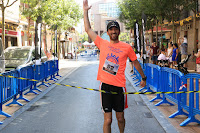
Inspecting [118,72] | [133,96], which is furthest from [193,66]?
[118,72]

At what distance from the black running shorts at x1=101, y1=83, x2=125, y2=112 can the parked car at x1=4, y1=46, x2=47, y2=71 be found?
9.25 metres

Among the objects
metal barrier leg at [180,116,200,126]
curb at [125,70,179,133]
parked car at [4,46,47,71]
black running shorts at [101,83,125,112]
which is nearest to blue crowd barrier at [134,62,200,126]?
metal barrier leg at [180,116,200,126]

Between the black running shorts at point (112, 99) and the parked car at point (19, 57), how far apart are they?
30.4 feet

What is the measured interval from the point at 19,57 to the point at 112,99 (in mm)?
10410

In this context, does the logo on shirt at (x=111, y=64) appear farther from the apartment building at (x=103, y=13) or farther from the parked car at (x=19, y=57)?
the apartment building at (x=103, y=13)

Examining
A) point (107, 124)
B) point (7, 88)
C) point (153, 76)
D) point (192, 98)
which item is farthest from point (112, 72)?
point (153, 76)

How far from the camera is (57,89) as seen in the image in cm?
1184

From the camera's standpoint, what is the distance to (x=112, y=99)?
4.58 metres

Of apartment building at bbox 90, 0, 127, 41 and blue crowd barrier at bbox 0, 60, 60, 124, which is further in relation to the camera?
apartment building at bbox 90, 0, 127, 41

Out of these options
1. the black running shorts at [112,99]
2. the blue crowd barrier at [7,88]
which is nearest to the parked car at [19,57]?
the blue crowd barrier at [7,88]

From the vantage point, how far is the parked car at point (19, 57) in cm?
1345

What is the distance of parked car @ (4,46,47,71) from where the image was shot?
1345 cm

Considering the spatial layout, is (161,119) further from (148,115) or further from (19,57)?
(19,57)

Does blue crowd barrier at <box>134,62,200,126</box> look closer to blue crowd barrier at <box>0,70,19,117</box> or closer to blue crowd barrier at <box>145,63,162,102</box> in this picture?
blue crowd barrier at <box>145,63,162,102</box>
